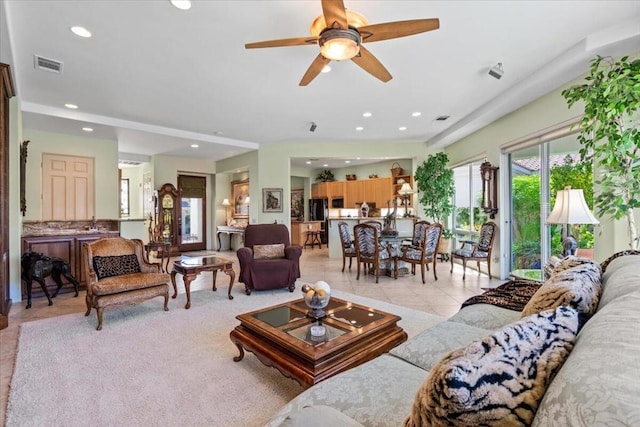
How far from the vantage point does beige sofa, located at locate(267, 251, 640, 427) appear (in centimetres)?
56

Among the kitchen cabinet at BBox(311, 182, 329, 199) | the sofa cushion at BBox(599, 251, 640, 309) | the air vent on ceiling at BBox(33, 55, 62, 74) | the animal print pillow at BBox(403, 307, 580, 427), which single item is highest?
the air vent on ceiling at BBox(33, 55, 62, 74)

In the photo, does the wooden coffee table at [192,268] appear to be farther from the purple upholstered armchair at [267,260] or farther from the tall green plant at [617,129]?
the tall green plant at [617,129]

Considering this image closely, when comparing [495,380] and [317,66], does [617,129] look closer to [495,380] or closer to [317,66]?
[317,66]

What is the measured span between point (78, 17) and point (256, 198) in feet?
16.5

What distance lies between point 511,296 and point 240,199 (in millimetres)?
8481

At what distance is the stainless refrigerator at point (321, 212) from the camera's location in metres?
11.2

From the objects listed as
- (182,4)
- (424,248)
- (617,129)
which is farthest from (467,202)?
(182,4)

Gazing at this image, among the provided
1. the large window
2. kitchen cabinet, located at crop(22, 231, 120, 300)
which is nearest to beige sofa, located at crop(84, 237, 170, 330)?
kitchen cabinet, located at crop(22, 231, 120, 300)

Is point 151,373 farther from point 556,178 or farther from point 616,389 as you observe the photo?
point 556,178

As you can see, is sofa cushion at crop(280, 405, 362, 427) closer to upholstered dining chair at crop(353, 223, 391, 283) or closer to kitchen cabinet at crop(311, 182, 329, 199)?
upholstered dining chair at crop(353, 223, 391, 283)

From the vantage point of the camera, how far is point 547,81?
3707 millimetres

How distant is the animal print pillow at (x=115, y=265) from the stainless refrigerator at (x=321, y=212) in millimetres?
7707

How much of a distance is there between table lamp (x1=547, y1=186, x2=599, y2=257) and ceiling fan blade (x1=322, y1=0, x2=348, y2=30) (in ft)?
8.03

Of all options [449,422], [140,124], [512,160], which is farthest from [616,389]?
[140,124]
